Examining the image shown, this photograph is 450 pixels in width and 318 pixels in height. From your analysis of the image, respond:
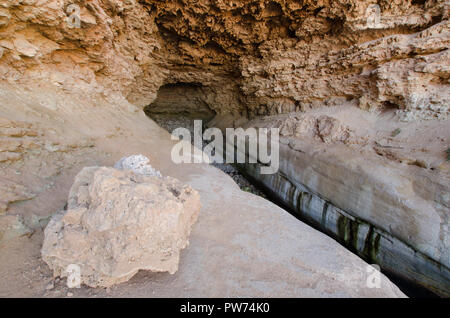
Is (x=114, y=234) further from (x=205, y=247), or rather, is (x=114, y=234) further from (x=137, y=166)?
(x=137, y=166)

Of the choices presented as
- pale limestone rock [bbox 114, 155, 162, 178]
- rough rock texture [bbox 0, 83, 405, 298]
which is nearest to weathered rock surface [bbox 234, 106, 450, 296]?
rough rock texture [bbox 0, 83, 405, 298]

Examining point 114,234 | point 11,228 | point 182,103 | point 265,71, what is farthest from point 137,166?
point 182,103

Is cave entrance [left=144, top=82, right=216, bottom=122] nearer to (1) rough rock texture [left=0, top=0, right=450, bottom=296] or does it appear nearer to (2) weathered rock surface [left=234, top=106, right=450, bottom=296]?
(1) rough rock texture [left=0, top=0, right=450, bottom=296]

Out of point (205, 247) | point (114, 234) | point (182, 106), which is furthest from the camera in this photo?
point (182, 106)

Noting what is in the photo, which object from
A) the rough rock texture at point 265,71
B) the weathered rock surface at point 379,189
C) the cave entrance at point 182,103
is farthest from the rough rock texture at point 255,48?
the cave entrance at point 182,103

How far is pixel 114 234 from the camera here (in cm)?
143

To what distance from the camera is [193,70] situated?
28.3ft

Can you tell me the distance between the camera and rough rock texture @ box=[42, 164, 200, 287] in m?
1.39

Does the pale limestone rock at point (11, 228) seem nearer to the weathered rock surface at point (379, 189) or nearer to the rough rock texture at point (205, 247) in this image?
the rough rock texture at point (205, 247)

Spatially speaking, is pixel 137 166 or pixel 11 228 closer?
pixel 11 228

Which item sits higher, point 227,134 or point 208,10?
point 208,10
